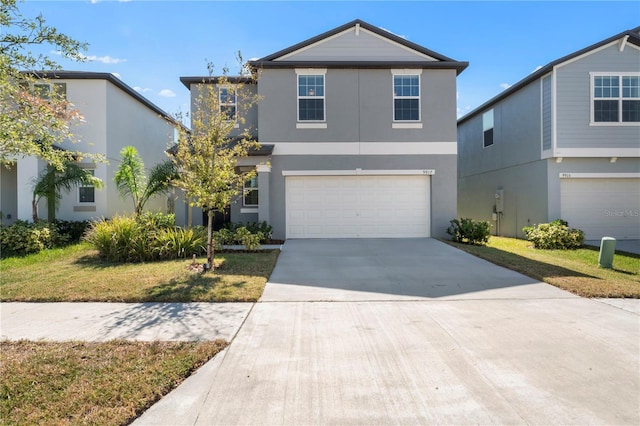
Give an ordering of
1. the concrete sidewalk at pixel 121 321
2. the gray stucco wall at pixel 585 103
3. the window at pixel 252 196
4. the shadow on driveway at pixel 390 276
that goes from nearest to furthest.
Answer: the concrete sidewalk at pixel 121 321 → the shadow on driveway at pixel 390 276 → the gray stucco wall at pixel 585 103 → the window at pixel 252 196

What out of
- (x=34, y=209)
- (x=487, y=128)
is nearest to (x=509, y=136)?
(x=487, y=128)

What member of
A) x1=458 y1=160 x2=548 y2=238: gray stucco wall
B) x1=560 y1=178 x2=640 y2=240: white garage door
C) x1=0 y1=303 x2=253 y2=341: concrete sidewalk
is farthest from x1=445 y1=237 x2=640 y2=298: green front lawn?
x1=0 y1=303 x2=253 y2=341: concrete sidewalk

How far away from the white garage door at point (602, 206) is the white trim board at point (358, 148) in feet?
16.8

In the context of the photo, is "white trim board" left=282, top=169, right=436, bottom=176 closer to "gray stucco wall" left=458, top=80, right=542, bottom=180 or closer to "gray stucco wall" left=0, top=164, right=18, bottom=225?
"gray stucco wall" left=458, top=80, right=542, bottom=180

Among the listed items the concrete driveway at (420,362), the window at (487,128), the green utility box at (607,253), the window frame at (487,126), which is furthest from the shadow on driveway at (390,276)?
the window at (487,128)

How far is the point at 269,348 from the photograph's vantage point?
4.50 m

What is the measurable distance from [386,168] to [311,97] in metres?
3.90

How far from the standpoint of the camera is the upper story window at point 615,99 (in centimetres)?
1430

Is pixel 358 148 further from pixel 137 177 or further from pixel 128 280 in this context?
pixel 128 280

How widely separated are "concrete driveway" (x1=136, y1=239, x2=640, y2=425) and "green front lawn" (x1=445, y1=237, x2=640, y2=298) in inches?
30.2

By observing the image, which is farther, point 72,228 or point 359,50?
point 359,50

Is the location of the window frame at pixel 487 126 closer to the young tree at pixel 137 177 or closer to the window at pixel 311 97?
the window at pixel 311 97

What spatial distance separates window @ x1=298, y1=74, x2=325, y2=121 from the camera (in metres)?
14.4

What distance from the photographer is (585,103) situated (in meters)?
14.3
